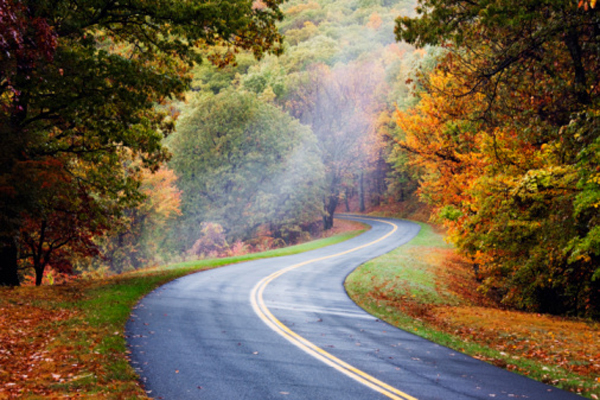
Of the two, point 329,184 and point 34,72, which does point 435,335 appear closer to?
point 34,72

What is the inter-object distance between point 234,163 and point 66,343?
2865 cm

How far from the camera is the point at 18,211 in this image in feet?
38.7

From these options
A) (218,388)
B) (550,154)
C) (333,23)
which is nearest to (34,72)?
(218,388)

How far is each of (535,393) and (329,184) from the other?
37188mm

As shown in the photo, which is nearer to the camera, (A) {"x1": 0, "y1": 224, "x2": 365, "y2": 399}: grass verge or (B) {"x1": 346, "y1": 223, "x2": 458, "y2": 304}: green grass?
(A) {"x1": 0, "y1": 224, "x2": 365, "y2": 399}: grass verge

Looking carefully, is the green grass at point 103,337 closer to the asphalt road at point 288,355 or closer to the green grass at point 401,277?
the asphalt road at point 288,355

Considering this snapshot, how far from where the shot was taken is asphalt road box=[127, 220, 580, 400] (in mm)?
6348

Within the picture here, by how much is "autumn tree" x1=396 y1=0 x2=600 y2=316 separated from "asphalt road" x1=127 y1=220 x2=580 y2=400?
4.35 meters

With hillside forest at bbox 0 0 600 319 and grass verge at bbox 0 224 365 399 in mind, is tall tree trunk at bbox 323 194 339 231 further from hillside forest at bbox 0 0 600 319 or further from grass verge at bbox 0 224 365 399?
grass verge at bbox 0 224 365 399

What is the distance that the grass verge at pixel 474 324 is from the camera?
320 inches

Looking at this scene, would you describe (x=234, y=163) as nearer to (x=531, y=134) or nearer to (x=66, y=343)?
(x=531, y=134)

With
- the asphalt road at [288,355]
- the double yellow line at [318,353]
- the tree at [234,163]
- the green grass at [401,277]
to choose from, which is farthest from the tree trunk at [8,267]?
the tree at [234,163]

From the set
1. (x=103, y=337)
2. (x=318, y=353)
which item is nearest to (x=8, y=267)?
(x=103, y=337)

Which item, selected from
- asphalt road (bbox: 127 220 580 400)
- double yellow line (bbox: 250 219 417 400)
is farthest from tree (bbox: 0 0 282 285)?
double yellow line (bbox: 250 219 417 400)
